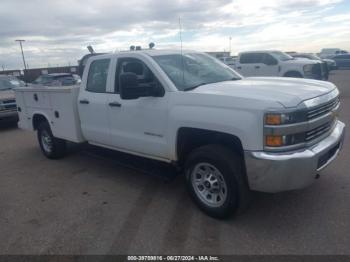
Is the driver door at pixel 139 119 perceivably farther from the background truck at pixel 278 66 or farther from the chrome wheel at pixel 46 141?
the background truck at pixel 278 66

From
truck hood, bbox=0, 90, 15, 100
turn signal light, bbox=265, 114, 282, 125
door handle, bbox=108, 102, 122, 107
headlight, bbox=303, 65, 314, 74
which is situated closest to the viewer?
turn signal light, bbox=265, 114, 282, 125

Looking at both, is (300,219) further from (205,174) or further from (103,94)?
(103,94)

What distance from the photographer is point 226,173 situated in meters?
3.55

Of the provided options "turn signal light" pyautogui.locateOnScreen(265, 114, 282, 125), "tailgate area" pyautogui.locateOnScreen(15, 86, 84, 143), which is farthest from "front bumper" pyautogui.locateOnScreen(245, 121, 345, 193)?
"tailgate area" pyautogui.locateOnScreen(15, 86, 84, 143)

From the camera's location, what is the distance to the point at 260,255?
10.4ft

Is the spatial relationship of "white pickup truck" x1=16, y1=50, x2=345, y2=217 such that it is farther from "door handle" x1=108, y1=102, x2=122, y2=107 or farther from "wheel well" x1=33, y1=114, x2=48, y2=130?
"wheel well" x1=33, y1=114, x2=48, y2=130

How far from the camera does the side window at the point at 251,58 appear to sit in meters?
14.6

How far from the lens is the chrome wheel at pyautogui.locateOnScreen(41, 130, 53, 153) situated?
6677 mm

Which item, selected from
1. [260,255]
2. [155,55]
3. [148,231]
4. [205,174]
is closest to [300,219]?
[260,255]

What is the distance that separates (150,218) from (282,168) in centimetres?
172

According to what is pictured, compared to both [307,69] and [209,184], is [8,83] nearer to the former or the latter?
[209,184]

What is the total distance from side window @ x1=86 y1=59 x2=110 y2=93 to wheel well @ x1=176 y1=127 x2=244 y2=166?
5.62 ft

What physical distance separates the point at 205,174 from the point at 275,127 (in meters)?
1.11

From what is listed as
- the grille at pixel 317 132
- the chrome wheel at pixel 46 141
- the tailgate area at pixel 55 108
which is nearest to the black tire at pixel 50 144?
the chrome wheel at pixel 46 141
